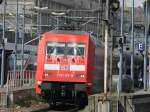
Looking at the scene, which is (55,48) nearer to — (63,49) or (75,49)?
(63,49)

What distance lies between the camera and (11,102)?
26578mm

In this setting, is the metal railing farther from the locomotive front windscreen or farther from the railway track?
the locomotive front windscreen

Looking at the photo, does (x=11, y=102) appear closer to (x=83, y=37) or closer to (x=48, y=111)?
(x=48, y=111)

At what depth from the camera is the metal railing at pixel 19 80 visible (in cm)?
2944

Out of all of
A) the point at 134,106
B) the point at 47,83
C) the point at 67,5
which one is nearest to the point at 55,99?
the point at 47,83

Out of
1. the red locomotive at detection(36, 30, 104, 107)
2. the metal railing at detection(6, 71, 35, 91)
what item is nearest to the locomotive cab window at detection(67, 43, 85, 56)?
the red locomotive at detection(36, 30, 104, 107)

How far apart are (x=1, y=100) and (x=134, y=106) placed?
6339 mm

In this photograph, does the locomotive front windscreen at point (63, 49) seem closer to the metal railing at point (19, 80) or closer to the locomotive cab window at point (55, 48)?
the locomotive cab window at point (55, 48)

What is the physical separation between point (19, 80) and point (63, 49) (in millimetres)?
5060

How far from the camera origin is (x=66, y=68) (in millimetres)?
27875

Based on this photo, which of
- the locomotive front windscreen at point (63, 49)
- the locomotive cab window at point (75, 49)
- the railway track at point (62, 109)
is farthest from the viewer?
the locomotive front windscreen at point (63, 49)

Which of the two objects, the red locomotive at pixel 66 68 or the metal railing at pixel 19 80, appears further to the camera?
the metal railing at pixel 19 80

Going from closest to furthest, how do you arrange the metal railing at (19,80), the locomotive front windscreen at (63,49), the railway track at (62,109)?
the railway track at (62,109)
the locomotive front windscreen at (63,49)
the metal railing at (19,80)

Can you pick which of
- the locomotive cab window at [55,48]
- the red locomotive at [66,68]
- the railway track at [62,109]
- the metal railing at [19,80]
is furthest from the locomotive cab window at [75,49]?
the metal railing at [19,80]
